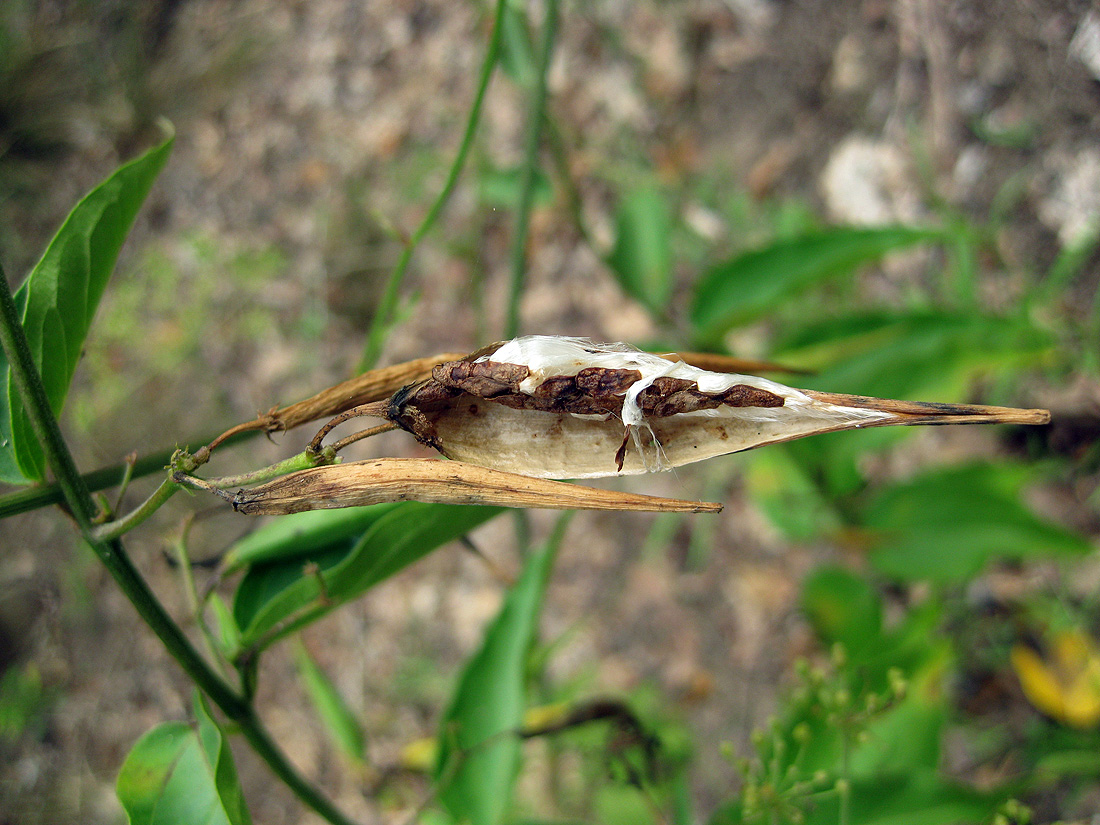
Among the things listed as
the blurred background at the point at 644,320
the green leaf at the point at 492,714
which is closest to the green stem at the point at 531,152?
the blurred background at the point at 644,320

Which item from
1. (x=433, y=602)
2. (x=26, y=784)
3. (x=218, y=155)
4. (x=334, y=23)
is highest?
(x=334, y=23)

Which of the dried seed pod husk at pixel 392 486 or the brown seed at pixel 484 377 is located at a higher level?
the brown seed at pixel 484 377

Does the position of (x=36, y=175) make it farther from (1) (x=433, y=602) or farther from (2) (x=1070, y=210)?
(2) (x=1070, y=210)

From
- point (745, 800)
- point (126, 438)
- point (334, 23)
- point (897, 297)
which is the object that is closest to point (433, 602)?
point (126, 438)

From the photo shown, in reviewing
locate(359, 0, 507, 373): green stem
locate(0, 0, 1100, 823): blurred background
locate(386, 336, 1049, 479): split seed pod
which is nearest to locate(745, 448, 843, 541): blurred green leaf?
locate(0, 0, 1100, 823): blurred background

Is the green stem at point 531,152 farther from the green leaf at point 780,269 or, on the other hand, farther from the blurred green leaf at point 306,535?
the blurred green leaf at point 306,535

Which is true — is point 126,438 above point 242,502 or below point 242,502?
below

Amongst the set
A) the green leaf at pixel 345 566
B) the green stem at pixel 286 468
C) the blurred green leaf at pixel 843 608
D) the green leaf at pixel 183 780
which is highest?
the green stem at pixel 286 468

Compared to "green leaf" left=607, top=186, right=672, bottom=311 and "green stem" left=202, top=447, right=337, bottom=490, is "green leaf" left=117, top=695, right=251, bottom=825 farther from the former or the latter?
"green leaf" left=607, top=186, right=672, bottom=311
